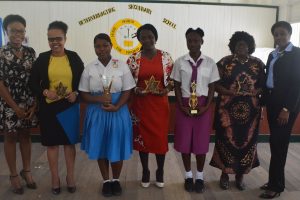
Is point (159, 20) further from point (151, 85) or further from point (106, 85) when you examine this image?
point (106, 85)

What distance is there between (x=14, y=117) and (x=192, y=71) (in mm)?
1470

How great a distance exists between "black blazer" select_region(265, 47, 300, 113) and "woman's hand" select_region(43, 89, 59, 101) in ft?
5.62

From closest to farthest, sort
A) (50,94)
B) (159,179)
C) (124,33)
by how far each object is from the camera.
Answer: (50,94) → (159,179) → (124,33)

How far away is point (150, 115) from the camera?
8.31 feet

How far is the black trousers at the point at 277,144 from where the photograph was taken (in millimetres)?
2426

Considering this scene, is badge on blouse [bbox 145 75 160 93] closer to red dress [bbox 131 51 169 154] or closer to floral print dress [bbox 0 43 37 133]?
red dress [bbox 131 51 169 154]

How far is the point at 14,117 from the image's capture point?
95.3 inches

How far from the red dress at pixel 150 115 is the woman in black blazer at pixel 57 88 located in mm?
497

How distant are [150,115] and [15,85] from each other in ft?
3.60

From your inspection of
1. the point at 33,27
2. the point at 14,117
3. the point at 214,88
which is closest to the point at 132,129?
the point at 214,88

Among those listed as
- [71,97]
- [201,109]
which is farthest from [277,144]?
[71,97]

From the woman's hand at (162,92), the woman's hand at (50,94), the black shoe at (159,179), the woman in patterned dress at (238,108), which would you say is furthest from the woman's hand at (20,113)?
the woman in patterned dress at (238,108)

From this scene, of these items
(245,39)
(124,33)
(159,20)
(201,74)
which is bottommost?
(201,74)

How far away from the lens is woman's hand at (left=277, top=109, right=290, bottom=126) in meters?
2.34
